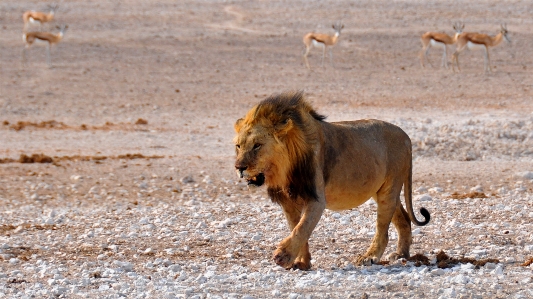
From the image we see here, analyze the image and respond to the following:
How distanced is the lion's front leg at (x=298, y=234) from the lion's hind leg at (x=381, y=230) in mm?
472

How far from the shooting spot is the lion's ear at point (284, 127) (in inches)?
258

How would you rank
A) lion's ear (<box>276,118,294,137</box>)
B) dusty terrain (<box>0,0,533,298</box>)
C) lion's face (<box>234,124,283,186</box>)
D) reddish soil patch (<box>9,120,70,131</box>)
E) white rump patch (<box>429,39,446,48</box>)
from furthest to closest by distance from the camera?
1. white rump patch (<box>429,39,446,48</box>)
2. reddish soil patch (<box>9,120,70,131</box>)
3. dusty terrain (<box>0,0,533,298</box>)
4. lion's ear (<box>276,118,294,137</box>)
5. lion's face (<box>234,124,283,186</box>)

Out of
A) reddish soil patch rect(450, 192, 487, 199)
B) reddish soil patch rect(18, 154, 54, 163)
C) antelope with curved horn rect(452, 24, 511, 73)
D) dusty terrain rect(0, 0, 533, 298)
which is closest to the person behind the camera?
dusty terrain rect(0, 0, 533, 298)

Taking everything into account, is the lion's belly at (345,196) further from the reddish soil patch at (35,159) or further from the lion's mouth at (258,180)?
the reddish soil patch at (35,159)

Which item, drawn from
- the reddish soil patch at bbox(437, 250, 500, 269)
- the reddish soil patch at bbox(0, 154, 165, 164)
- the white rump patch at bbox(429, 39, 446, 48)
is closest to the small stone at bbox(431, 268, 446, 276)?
the reddish soil patch at bbox(437, 250, 500, 269)

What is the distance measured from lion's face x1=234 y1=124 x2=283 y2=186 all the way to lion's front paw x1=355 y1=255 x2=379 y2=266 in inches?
41.4

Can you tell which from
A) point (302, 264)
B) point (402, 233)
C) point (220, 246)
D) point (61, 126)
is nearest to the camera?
point (302, 264)

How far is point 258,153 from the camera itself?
650 centimetres

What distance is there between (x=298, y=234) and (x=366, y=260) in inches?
36.5

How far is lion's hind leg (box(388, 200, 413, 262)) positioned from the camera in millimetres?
7469

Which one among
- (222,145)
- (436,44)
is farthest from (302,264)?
(436,44)

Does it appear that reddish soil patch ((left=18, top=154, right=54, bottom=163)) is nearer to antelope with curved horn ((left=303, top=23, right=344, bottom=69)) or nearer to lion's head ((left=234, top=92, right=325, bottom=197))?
lion's head ((left=234, top=92, right=325, bottom=197))

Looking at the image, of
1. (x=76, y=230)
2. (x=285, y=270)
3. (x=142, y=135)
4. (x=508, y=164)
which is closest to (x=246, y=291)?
(x=285, y=270)

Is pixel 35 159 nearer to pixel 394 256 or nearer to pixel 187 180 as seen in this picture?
pixel 187 180
